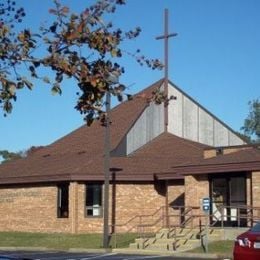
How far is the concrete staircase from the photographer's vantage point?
25.5 m

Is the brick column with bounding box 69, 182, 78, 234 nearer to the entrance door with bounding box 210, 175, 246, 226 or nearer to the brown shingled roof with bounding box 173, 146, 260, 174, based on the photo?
the brown shingled roof with bounding box 173, 146, 260, 174

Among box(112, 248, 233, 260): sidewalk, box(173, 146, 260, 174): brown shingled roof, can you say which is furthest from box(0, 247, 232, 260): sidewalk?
box(173, 146, 260, 174): brown shingled roof

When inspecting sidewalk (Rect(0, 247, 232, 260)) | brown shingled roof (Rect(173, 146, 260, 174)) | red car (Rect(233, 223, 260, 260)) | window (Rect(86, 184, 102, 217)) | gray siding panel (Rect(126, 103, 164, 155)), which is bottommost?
sidewalk (Rect(0, 247, 232, 260))

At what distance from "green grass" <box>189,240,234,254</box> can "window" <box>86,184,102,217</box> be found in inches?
359

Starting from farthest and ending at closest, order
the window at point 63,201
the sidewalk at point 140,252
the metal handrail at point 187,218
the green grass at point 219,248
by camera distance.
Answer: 1. the window at point 63,201
2. the metal handrail at point 187,218
3. the green grass at point 219,248
4. the sidewalk at point 140,252

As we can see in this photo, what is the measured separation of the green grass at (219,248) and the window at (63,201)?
33.7 ft

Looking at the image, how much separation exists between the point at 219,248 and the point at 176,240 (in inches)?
106

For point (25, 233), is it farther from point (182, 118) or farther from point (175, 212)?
point (182, 118)

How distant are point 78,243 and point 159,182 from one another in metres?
6.86

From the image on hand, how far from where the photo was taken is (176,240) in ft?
85.7

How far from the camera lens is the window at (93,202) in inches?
1300

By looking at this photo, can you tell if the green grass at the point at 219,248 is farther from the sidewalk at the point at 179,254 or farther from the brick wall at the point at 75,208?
the brick wall at the point at 75,208

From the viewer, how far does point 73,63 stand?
773cm

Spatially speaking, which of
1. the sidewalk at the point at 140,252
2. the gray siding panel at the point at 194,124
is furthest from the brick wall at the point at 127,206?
the gray siding panel at the point at 194,124
